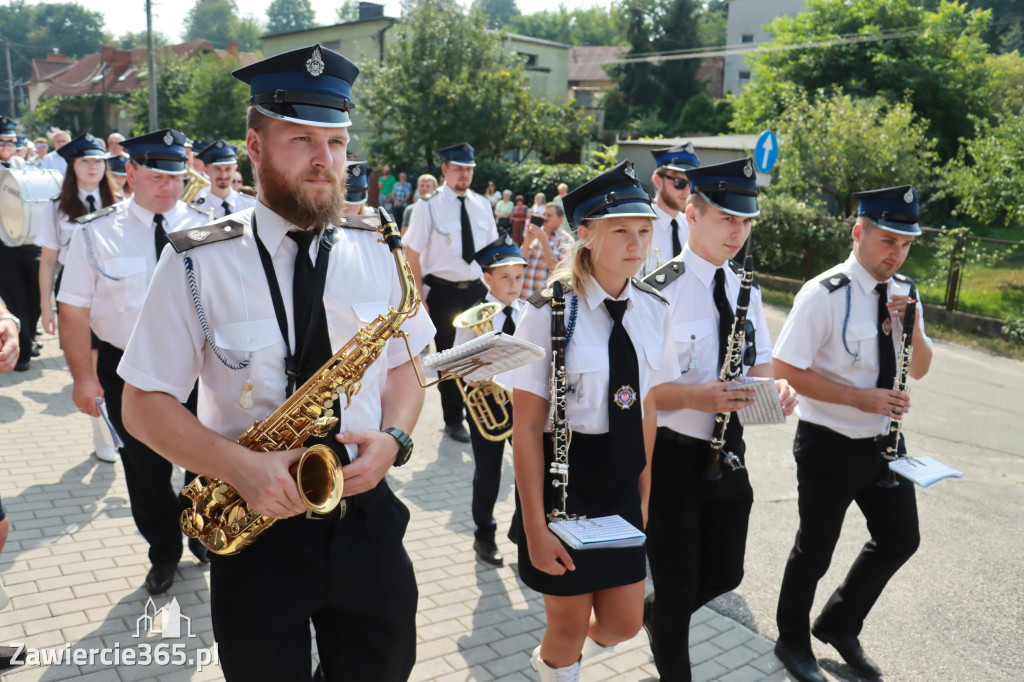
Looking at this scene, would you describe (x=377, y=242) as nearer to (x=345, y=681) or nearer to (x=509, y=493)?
(x=345, y=681)

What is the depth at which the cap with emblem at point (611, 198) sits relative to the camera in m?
3.34

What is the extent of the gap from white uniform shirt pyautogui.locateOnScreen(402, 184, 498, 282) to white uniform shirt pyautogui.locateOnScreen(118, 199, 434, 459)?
19.4 feet

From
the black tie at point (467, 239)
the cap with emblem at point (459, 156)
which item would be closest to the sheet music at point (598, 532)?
the black tie at point (467, 239)

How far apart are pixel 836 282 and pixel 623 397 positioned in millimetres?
1673

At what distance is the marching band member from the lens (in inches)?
130

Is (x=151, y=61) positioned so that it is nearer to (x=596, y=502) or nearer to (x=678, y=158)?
(x=678, y=158)

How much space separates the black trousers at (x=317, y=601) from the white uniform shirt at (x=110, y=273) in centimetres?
286

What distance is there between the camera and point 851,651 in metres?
4.39

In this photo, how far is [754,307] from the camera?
4.16 metres

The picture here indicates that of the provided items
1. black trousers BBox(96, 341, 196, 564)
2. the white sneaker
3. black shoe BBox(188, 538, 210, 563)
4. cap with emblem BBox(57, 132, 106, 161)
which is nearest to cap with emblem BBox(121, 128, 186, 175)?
black trousers BBox(96, 341, 196, 564)

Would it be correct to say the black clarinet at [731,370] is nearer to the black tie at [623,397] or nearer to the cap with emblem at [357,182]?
the black tie at [623,397]

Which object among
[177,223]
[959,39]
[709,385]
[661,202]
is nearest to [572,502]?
[709,385]

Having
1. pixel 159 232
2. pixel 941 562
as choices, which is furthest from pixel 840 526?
pixel 159 232

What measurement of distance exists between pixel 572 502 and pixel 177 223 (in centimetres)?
346
